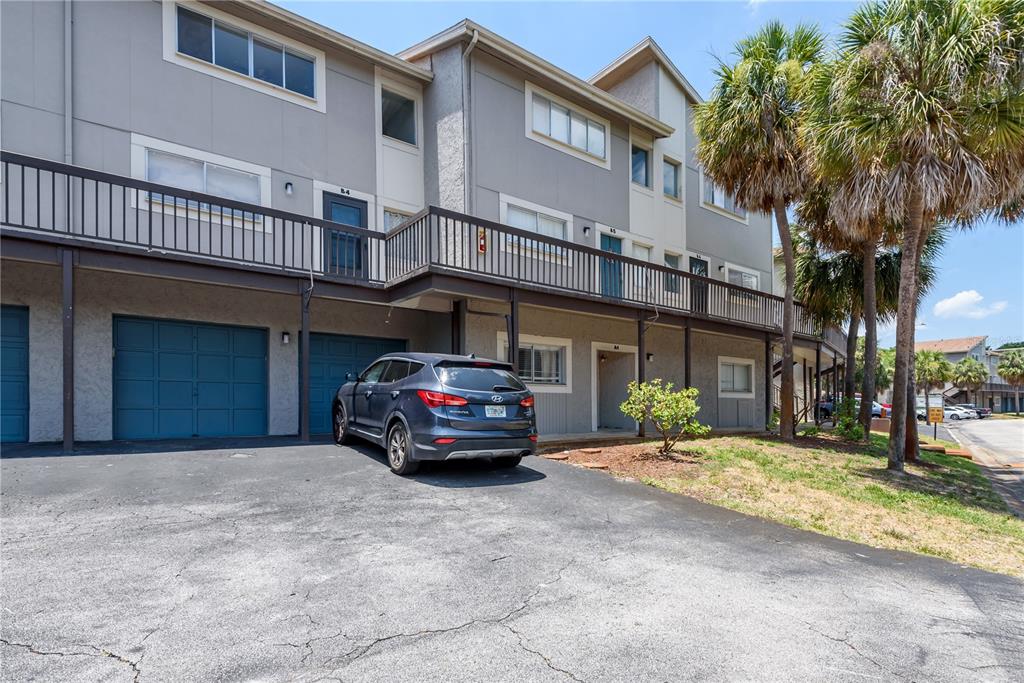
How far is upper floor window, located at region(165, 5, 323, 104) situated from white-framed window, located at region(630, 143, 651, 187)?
369 inches

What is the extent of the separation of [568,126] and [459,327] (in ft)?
22.3

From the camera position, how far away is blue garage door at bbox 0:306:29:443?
30.4 ft

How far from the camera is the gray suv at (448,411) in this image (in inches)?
284

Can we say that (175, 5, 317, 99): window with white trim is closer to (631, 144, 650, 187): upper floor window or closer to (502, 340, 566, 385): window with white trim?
(502, 340, 566, 385): window with white trim

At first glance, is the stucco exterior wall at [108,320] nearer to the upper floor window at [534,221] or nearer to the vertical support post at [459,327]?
the vertical support post at [459,327]

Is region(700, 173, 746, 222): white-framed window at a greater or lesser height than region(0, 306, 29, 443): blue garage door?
greater

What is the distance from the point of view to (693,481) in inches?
339

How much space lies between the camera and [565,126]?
15.1 m

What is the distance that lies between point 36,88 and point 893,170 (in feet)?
48.3

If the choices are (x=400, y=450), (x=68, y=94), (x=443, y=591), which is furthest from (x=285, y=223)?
(x=443, y=591)

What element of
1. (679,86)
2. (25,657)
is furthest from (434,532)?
(679,86)

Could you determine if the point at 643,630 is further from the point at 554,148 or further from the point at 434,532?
the point at 554,148

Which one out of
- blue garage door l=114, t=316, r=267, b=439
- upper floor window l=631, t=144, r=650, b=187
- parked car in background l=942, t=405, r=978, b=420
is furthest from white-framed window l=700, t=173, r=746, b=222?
parked car in background l=942, t=405, r=978, b=420

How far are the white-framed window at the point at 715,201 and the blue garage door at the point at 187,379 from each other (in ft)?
49.3
